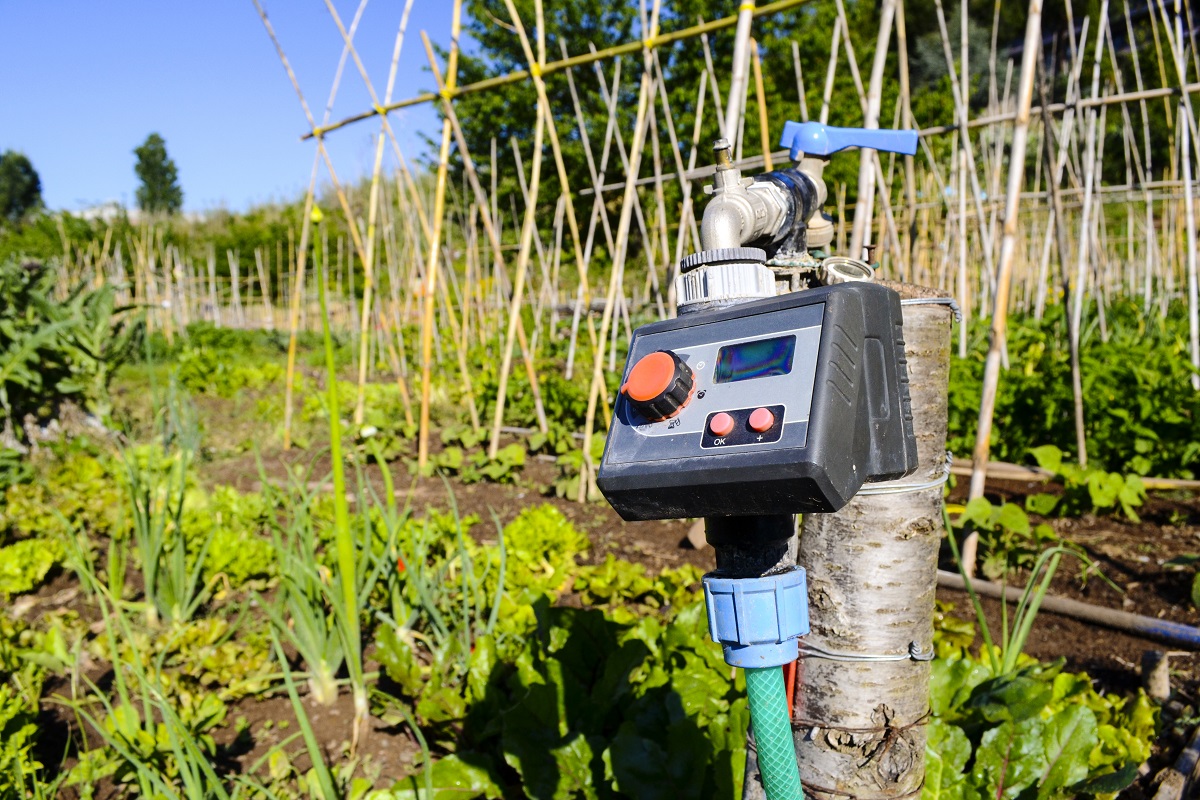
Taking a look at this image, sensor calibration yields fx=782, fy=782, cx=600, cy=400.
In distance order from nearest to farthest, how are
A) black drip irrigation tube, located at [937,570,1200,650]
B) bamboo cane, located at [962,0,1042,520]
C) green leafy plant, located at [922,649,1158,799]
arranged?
green leafy plant, located at [922,649,1158,799]
black drip irrigation tube, located at [937,570,1200,650]
bamboo cane, located at [962,0,1042,520]

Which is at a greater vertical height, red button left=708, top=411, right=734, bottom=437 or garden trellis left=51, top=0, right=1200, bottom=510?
garden trellis left=51, top=0, right=1200, bottom=510

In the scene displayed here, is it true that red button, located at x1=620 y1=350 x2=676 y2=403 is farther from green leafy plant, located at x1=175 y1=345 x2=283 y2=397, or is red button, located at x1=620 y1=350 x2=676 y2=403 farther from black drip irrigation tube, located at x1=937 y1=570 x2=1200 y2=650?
green leafy plant, located at x1=175 y1=345 x2=283 y2=397

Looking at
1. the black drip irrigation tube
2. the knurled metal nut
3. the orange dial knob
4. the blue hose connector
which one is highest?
the knurled metal nut

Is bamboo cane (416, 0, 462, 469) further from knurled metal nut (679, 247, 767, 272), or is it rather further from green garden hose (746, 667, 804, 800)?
green garden hose (746, 667, 804, 800)

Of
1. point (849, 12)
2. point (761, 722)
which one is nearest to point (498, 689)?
point (761, 722)

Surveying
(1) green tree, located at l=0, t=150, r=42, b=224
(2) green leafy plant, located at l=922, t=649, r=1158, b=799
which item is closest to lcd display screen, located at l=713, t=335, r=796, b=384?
(2) green leafy plant, located at l=922, t=649, r=1158, b=799

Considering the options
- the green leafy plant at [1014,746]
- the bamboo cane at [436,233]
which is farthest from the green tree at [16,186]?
the green leafy plant at [1014,746]

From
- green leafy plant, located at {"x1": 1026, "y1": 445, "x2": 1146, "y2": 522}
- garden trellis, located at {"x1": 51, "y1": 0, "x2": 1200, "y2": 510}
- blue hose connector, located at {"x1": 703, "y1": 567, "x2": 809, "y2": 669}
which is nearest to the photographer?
blue hose connector, located at {"x1": 703, "y1": 567, "x2": 809, "y2": 669}

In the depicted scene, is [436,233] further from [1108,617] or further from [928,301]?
[928,301]

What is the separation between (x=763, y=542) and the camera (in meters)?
0.72

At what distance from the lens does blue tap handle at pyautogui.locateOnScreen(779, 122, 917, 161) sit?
3.11ft

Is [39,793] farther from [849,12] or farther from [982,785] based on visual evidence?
[849,12]

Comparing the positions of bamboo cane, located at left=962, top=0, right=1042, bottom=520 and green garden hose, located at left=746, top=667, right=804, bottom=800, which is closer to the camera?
green garden hose, located at left=746, top=667, right=804, bottom=800

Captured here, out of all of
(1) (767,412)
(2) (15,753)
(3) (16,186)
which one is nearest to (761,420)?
(1) (767,412)
